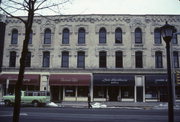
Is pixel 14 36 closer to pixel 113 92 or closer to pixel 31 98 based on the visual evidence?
pixel 31 98

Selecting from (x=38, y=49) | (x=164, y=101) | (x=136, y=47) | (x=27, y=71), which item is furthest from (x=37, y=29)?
(x=164, y=101)

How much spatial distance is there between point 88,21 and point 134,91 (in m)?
11.2

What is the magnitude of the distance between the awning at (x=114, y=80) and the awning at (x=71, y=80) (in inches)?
49.5

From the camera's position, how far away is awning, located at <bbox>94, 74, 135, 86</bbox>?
26969 millimetres

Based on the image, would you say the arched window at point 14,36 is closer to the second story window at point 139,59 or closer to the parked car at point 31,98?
the parked car at point 31,98

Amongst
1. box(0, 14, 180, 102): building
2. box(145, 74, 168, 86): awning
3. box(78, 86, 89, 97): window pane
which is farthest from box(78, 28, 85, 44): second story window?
box(145, 74, 168, 86): awning

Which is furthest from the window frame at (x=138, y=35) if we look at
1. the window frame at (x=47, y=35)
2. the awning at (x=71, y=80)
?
the window frame at (x=47, y=35)

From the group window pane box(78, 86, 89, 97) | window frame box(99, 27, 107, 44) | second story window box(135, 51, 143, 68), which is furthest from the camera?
window frame box(99, 27, 107, 44)

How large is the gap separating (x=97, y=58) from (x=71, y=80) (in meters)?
4.54

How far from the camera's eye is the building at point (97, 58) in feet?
90.9

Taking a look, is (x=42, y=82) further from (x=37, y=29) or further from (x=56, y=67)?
(x=37, y=29)

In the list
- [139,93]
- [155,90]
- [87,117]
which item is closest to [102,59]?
[139,93]

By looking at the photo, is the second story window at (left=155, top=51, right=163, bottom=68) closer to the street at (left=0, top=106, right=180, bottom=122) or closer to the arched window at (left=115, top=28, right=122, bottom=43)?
the arched window at (left=115, top=28, right=122, bottom=43)

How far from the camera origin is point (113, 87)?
2816 centimetres
